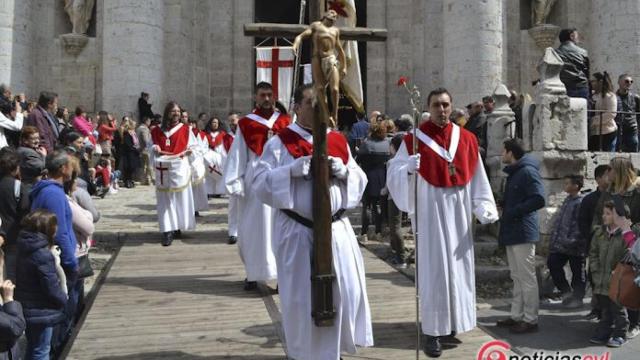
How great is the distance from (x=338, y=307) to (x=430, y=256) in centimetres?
139

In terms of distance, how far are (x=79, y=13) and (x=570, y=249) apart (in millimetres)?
15108

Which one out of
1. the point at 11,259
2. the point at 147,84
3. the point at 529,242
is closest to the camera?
the point at 11,259

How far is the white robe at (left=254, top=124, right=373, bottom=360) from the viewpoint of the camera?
14.8ft

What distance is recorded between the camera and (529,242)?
239 inches

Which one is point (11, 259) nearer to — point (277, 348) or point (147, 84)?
point (277, 348)

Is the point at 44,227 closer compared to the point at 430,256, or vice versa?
the point at 44,227

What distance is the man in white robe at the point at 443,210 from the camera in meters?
5.50

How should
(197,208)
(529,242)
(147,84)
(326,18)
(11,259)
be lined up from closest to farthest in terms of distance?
1. (326,18)
2. (11,259)
3. (529,242)
4. (197,208)
5. (147,84)

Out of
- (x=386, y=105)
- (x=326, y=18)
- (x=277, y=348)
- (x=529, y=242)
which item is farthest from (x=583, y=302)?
(x=386, y=105)

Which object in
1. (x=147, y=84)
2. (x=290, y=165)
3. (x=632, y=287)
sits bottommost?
(x=632, y=287)

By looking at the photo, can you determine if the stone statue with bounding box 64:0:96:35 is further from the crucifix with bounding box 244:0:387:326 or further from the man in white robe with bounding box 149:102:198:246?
the crucifix with bounding box 244:0:387:326

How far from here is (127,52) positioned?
15.9 metres

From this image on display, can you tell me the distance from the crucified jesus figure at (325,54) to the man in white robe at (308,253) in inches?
7.6

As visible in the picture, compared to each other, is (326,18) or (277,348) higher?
(326,18)
